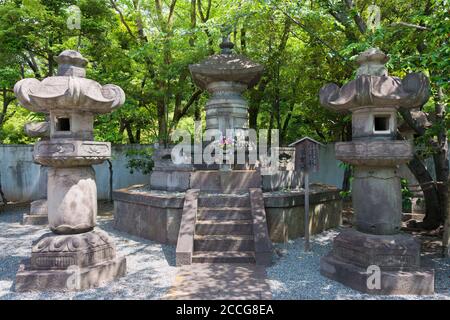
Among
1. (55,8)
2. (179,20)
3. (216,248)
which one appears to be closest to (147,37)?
(179,20)

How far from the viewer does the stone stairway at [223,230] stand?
607cm

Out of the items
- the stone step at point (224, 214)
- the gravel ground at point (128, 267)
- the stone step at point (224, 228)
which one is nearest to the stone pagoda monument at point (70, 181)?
the gravel ground at point (128, 267)

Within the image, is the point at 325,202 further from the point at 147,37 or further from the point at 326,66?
the point at 147,37

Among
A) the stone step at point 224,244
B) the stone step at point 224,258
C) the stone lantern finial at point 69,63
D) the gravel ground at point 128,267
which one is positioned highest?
the stone lantern finial at point 69,63

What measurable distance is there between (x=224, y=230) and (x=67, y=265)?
2.94 meters

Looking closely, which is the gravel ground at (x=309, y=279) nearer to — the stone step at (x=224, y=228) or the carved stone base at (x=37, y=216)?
the stone step at (x=224, y=228)

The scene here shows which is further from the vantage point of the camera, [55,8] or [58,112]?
[55,8]

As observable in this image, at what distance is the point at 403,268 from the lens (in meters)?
4.85

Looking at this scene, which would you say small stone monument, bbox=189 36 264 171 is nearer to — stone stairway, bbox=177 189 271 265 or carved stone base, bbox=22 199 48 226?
stone stairway, bbox=177 189 271 265

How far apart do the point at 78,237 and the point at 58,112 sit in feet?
6.62

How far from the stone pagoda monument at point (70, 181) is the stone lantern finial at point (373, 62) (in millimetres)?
3930

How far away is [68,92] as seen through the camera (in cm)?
496

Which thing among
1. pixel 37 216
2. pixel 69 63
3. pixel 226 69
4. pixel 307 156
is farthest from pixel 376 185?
pixel 37 216
